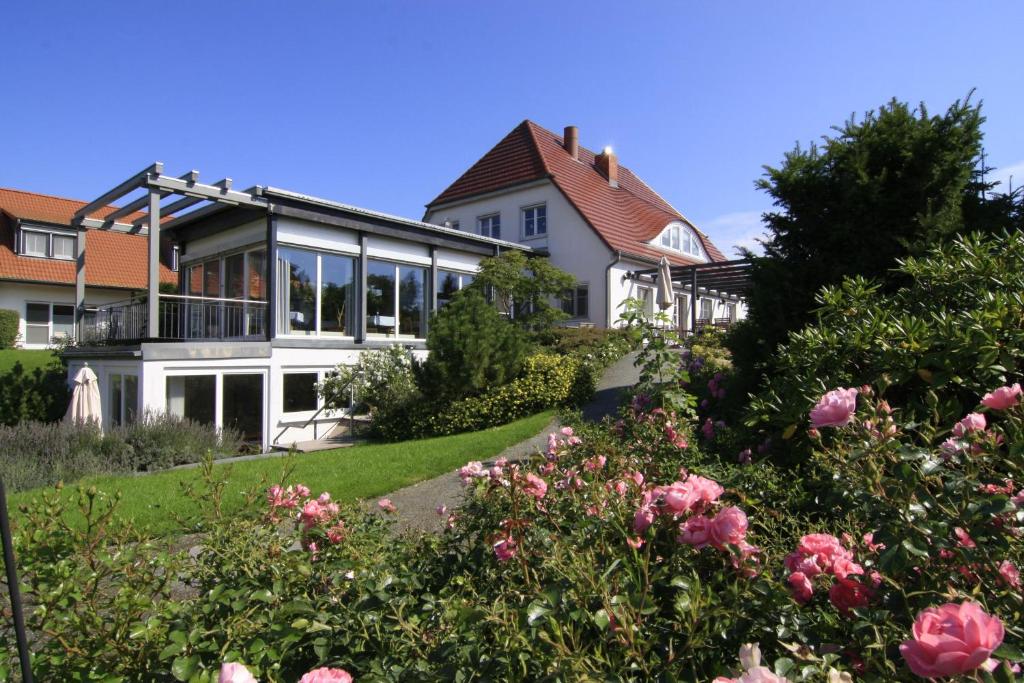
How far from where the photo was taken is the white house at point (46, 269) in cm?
2583

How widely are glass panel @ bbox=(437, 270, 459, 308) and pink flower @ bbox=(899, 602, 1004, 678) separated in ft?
56.3

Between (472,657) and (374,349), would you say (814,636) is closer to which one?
(472,657)

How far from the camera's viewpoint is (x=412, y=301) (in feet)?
56.7

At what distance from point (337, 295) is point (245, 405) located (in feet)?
12.0

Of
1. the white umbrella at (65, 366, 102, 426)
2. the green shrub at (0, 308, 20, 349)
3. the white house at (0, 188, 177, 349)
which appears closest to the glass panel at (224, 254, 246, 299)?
the white umbrella at (65, 366, 102, 426)

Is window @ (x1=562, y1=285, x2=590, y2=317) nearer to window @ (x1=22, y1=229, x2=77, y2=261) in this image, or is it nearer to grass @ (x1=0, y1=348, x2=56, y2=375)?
grass @ (x1=0, y1=348, x2=56, y2=375)

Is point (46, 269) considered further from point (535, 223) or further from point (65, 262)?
point (535, 223)

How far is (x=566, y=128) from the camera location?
87.3 feet

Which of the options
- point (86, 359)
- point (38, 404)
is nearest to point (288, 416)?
point (86, 359)

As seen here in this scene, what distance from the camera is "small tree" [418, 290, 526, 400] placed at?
1205cm

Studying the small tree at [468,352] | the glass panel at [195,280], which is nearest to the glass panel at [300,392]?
the small tree at [468,352]

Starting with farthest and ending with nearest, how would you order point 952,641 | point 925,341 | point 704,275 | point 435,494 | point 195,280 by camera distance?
point 704,275 → point 195,280 → point 435,494 → point 925,341 → point 952,641

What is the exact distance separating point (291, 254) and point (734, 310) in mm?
23320

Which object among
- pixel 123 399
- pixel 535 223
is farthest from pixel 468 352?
pixel 535 223
